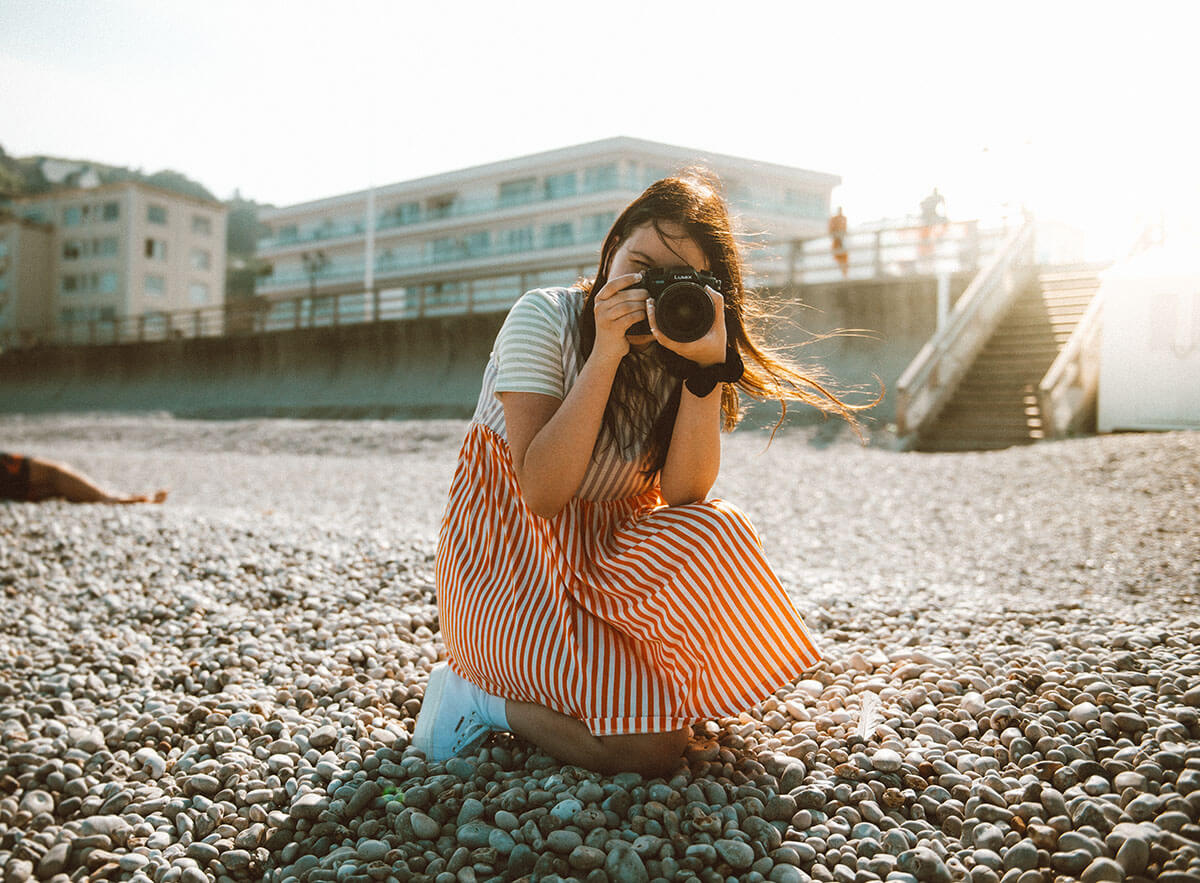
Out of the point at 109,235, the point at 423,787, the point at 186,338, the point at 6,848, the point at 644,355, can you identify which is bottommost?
the point at 6,848

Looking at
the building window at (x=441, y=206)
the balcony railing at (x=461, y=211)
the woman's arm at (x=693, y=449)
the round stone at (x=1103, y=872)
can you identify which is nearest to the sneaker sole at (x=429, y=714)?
the woman's arm at (x=693, y=449)

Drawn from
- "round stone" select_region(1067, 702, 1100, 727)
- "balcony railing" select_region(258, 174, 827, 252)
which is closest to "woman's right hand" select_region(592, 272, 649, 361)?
"round stone" select_region(1067, 702, 1100, 727)

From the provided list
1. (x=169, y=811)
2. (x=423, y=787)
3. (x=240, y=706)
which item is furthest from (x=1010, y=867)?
(x=240, y=706)

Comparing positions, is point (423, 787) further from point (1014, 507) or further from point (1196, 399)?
point (1196, 399)

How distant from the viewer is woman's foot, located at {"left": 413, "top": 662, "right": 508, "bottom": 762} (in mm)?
1786

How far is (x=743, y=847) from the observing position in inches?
53.7

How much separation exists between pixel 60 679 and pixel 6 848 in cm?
95

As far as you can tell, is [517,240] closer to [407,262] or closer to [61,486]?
[407,262]

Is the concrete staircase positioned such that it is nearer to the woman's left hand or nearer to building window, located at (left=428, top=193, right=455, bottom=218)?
the woman's left hand

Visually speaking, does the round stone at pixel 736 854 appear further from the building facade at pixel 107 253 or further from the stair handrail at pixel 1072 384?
the building facade at pixel 107 253

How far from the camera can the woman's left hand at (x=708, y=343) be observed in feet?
5.10

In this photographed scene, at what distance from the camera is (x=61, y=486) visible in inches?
240

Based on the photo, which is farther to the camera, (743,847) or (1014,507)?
(1014,507)

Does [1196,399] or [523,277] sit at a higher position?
[523,277]
